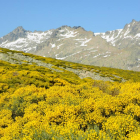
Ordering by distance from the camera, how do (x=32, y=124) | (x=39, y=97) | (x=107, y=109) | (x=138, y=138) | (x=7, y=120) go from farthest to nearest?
1. (x=39, y=97)
2. (x=7, y=120)
3. (x=107, y=109)
4. (x=32, y=124)
5. (x=138, y=138)

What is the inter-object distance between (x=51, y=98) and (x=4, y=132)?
4.75 meters

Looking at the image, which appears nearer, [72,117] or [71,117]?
[72,117]

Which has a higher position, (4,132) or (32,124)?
(32,124)

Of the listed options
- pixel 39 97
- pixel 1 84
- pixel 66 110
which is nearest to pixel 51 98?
pixel 39 97

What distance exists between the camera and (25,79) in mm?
24094

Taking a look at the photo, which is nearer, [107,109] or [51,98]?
[107,109]

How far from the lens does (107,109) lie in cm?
1181

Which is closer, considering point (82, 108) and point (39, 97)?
point (82, 108)

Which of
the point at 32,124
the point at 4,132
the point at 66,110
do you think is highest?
the point at 66,110

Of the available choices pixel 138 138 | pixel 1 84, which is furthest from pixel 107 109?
pixel 1 84

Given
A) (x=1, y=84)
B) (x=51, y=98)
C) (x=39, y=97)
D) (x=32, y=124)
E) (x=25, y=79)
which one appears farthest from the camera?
(x=25, y=79)

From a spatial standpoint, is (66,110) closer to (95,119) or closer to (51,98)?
(95,119)

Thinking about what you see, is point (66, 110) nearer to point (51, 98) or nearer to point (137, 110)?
point (51, 98)

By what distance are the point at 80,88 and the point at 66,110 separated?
292 inches
